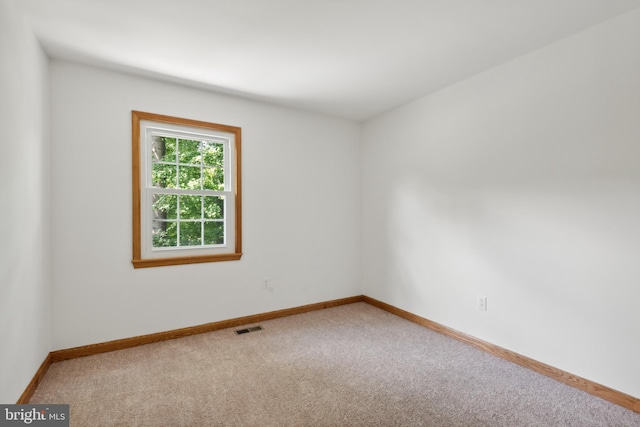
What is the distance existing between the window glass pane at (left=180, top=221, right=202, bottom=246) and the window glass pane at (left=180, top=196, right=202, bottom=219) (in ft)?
0.23

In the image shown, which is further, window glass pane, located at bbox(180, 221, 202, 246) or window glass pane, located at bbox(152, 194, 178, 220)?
window glass pane, located at bbox(180, 221, 202, 246)

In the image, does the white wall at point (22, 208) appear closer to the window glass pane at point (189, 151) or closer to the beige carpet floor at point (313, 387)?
the beige carpet floor at point (313, 387)

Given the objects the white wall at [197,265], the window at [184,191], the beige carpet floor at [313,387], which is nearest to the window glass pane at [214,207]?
the window at [184,191]

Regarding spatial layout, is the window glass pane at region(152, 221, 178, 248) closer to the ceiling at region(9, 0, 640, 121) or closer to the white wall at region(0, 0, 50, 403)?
the white wall at region(0, 0, 50, 403)

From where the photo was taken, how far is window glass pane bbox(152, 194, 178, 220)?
9.62 feet

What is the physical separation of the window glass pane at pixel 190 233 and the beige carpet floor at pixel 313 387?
94 cm

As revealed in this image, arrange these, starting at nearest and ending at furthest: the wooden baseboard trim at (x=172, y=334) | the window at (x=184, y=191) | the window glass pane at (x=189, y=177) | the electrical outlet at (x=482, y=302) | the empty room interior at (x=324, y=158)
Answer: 1. the empty room interior at (x=324, y=158)
2. the wooden baseboard trim at (x=172, y=334)
3. the electrical outlet at (x=482, y=302)
4. the window at (x=184, y=191)
5. the window glass pane at (x=189, y=177)

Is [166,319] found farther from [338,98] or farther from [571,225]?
[571,225]

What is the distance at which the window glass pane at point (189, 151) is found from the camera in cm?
307

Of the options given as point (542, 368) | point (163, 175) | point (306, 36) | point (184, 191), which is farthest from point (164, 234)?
point (542, 368)

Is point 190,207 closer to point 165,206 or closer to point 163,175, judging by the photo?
point 165,206

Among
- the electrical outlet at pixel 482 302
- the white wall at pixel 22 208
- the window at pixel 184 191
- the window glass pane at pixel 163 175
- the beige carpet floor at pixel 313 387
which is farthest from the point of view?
the window glass pane at pixel 163 175

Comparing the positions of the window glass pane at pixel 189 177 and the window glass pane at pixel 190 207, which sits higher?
the window glass pane at pixel 189 177

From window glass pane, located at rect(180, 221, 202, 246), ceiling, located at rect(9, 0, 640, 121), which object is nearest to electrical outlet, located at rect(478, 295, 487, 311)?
ceiling, located at rect(9, 0, 640, 121)
